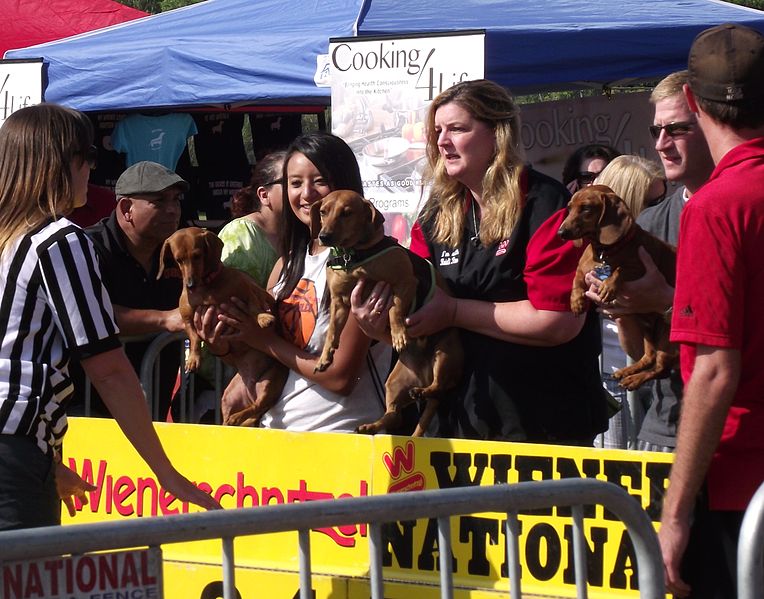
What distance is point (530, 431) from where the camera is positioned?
3975 mm

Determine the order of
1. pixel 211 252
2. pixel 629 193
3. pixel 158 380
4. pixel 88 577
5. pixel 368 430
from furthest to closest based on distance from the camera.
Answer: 1. pixel 629 193
2. pixel 158 380
3. pixel 211 252
4. pixel 368 430
5. pixel 88 577

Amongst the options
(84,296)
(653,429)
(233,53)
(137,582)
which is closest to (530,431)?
(653,429)

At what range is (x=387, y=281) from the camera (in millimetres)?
4125

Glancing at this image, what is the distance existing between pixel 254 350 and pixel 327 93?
350 cm

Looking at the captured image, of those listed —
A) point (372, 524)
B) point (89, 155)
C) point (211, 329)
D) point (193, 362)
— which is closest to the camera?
point (372, 524)

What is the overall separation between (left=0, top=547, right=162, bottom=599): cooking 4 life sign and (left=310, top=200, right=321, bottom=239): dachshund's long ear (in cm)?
212

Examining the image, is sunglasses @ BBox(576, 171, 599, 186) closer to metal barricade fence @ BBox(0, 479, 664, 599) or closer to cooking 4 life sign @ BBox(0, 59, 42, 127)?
cooking 4 life sign @ BBox(0, 59, 42, 127)

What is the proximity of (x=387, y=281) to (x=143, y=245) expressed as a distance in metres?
2.23

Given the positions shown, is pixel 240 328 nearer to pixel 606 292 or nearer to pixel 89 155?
pixel 89 155

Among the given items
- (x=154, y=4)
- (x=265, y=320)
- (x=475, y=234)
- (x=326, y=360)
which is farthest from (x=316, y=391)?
(x=154, y=4)

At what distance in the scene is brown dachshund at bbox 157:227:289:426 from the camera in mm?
4574

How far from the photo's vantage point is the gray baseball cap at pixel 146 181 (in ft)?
19.5

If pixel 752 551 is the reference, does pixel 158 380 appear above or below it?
above

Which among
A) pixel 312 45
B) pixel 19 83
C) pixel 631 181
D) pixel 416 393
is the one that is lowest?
pixel 416 393
